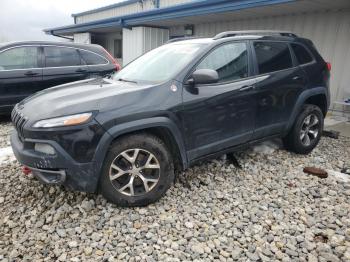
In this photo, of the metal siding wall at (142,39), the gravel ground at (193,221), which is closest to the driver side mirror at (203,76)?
the gravel ground at (193,221)

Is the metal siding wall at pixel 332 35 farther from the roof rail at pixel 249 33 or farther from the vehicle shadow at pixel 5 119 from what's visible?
the vehicle shadow at pixel 5 119

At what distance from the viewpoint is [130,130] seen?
276 centimetres

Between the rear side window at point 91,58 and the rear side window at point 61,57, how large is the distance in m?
0.13

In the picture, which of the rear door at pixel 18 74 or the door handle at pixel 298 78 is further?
the rear door at pixel 18 74

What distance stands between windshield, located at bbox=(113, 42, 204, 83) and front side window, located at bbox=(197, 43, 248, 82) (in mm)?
201

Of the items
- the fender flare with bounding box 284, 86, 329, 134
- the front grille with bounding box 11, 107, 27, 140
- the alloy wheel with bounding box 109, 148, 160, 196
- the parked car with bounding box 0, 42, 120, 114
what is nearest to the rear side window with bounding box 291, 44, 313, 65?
the fender flare with bounding box 284, 86, 329, 134

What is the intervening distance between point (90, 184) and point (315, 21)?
7030mm

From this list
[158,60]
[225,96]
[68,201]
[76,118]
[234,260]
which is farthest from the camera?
[158,60]

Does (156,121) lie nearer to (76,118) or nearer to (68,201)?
(76,118)

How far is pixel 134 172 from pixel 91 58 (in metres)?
4.56

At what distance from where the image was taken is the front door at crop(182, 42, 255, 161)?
314 cm

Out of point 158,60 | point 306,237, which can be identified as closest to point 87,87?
point 158,60

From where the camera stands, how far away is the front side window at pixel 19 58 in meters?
5.77

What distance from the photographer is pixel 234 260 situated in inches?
95.0
